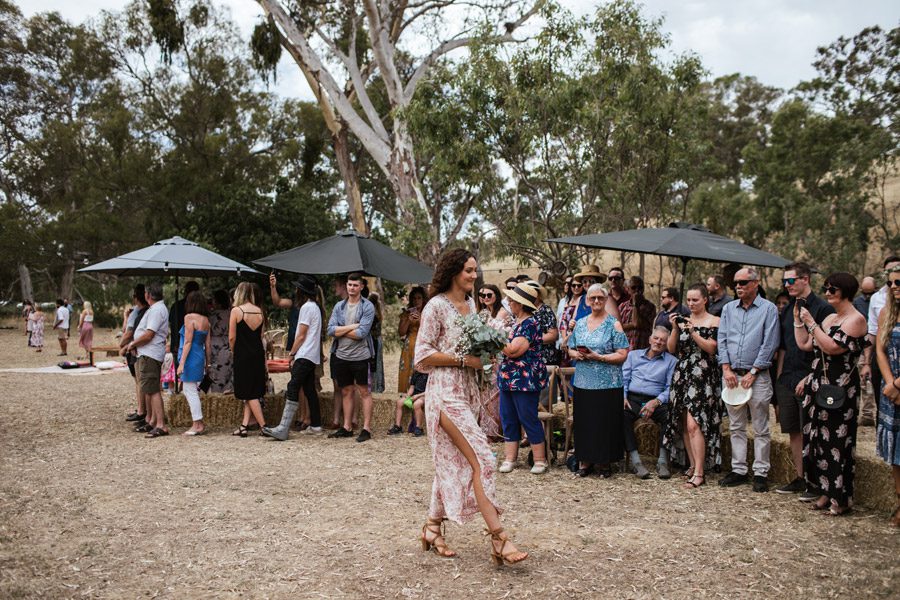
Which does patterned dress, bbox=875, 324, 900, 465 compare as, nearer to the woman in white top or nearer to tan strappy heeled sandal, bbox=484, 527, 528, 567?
tan strappy heeled sandal, bbox=484, 527, 528, 567

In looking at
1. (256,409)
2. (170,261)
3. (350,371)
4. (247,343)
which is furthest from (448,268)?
(170,261)

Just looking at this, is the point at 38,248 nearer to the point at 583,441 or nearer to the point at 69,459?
the point at 69,459

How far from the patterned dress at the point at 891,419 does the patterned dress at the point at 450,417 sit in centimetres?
285

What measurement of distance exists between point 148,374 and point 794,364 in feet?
22.9

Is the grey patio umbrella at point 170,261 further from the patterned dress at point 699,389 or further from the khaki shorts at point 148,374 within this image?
the patterned dress at point 699,389

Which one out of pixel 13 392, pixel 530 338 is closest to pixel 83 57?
pixel 13 392

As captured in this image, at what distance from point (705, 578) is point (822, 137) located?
2950 centimetres

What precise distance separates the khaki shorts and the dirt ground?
1.01 metres

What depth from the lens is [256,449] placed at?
320 inches

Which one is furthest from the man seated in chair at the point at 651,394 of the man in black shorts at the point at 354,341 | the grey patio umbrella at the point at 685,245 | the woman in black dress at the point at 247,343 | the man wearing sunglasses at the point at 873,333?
the woman in black dress at the point at 247,343

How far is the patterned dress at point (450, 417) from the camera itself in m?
4.48

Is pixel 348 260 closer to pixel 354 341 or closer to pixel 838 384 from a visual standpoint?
pixel 354 341

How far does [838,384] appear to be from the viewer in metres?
5.55

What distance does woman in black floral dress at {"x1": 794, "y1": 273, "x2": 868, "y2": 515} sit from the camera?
5457 millimetres
